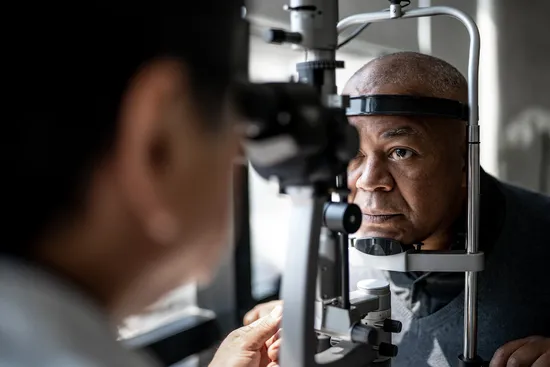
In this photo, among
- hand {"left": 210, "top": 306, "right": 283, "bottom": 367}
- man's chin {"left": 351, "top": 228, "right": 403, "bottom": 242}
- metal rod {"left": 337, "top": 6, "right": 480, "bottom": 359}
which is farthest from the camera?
man's chin {"left": 351, "top": 228, "right": 403, "bottom": 242}

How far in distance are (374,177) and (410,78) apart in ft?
0.69

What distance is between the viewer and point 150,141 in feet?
1.43

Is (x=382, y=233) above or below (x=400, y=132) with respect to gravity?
below

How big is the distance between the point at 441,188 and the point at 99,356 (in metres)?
0.96

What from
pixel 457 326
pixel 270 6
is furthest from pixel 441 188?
pixel 270 6

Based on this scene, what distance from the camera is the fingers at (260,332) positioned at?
3.08 feet

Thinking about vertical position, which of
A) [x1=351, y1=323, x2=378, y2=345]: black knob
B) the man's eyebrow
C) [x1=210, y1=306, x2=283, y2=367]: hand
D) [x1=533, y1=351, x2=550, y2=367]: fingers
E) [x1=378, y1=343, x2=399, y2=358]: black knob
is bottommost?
[x1=533, y1=351, x2=550, y2=367]: fingers

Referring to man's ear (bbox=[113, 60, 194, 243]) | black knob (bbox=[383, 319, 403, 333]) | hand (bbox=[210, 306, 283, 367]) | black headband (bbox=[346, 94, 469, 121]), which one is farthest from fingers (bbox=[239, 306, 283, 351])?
man's ear (bbox=[113, 60, 194, 243])

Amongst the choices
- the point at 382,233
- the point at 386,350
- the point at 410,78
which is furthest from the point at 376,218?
the point at 386,350

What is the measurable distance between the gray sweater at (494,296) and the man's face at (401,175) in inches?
5.5

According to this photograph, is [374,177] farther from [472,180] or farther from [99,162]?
[99,162]

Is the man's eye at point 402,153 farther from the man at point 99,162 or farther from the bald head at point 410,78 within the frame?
the man at point 99,162

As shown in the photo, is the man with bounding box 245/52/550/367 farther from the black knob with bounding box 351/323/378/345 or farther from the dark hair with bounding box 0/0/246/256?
the dark hair with bounding box 0/0/246/256

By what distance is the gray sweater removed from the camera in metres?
1.25
